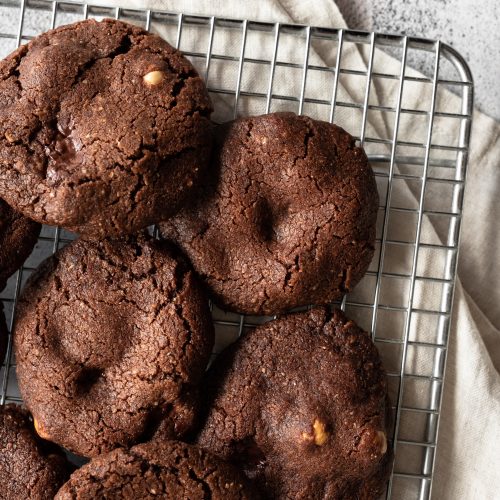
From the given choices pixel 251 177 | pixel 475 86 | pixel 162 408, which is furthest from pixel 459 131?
pixel 162 408

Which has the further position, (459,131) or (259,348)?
(459,131)

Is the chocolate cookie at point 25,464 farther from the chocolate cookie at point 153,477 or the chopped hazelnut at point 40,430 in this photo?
the chocolate cookie at point 153,477

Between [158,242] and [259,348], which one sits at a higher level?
[158,242]

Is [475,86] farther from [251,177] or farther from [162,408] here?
[162,408]

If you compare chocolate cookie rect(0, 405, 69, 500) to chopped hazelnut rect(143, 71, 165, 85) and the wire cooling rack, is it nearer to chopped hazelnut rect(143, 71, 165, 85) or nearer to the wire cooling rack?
the wire cooling rack

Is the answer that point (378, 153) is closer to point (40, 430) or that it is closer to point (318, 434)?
point (318, 434)

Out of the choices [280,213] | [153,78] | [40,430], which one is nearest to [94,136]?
[153,78]

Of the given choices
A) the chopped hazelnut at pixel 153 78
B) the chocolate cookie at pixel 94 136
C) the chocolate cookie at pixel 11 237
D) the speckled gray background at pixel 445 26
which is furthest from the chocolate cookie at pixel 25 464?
the speckled gray background at pixel 445 26
